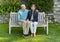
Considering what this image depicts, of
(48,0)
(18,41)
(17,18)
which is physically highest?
(48,0)

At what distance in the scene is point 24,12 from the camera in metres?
8.99

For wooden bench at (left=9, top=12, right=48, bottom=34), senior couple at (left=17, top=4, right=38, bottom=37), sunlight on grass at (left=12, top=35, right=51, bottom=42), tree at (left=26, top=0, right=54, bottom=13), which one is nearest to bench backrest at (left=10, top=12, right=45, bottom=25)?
wooden bench at (left=9, top=12, right=48, bottom=34)

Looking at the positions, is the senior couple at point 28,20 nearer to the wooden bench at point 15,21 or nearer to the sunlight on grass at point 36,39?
the sunlight on grass at point 36,39

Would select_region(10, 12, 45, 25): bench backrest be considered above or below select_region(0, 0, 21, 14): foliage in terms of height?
below

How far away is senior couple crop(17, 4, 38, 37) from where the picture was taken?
8.67 m

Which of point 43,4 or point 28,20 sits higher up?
point 43,4

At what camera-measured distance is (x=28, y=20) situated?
8812 mm

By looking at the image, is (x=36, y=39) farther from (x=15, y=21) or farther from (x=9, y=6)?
(x=9, y=6)

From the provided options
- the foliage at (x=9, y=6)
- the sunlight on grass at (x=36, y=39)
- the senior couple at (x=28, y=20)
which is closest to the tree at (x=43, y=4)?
the foliage at (x=9, y=6)

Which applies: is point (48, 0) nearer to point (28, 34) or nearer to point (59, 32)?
point (59, 32)

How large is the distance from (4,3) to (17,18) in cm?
200

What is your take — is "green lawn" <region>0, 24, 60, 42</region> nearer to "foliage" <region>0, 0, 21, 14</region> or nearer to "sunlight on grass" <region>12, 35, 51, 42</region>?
"sunlight on grass" <region>12, 35, 51, 42</region>

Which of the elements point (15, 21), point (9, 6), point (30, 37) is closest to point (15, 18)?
point (15, 21)

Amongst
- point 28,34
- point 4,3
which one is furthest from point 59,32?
point 4,3
